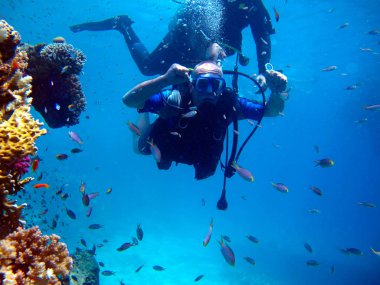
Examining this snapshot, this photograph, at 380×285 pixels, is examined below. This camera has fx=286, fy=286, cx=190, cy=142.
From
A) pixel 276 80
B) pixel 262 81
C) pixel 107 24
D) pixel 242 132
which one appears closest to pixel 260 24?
pixel 262 81

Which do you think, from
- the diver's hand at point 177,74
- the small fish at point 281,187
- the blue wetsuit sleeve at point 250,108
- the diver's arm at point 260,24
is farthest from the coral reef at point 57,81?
the small fish at point 281,187

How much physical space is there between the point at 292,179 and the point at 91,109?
9818cm

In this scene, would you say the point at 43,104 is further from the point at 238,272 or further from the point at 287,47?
the point at 287,47

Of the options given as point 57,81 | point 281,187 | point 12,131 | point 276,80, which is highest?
point 57,81

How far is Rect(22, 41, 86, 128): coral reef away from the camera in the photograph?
14.2 feet

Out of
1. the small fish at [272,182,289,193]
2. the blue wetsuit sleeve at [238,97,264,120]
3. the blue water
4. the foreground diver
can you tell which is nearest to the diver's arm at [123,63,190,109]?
the foreground diver

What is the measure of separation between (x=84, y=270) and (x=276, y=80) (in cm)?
558

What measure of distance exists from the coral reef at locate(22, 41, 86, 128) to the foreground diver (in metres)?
0.87

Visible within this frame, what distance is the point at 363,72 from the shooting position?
119 ft

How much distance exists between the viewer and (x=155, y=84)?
4.66 meters

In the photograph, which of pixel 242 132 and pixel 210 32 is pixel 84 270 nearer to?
pixel 210 32

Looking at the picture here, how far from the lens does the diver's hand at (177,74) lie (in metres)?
4.28

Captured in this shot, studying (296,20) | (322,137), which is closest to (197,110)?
(296,20)

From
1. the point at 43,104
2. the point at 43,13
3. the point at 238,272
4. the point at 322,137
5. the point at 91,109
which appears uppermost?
the point at 43,13
